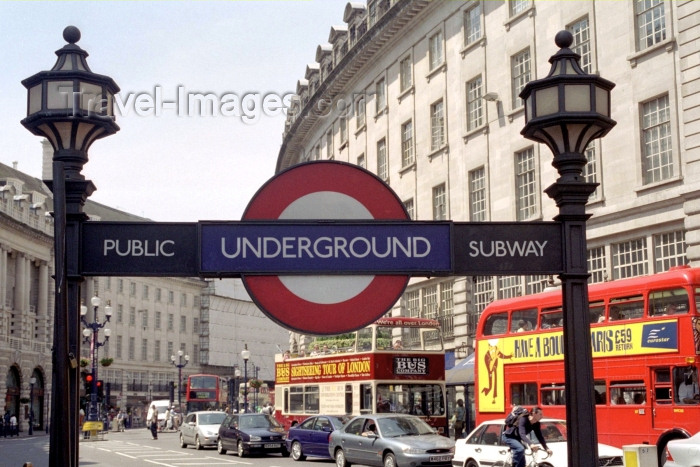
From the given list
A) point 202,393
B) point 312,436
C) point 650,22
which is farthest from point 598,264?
point 202,393

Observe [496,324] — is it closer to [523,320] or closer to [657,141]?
[523,320]

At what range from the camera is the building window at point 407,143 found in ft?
147

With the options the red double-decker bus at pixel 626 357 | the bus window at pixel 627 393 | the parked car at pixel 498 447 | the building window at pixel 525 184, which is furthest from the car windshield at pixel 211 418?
the bus window at pixel 627 393

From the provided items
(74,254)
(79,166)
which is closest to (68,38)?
(79,166)

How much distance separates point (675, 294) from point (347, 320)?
15088 millimetres

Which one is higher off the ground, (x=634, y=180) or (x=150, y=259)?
(x=634, y=180)

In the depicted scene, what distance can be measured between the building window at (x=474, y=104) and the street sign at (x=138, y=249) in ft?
111

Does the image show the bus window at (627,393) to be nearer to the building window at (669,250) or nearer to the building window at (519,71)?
the building window at (669,250)

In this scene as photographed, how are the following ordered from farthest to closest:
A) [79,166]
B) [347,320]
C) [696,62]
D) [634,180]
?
1. [634,180]
2. [696,62]
3. [79,166]
4. [347,320]

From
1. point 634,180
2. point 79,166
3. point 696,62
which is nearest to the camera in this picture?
point 79,166

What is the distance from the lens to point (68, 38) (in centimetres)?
590

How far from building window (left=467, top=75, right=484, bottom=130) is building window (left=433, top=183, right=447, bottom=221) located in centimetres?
350

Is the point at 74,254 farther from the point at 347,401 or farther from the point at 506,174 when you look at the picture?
the point at 506,174

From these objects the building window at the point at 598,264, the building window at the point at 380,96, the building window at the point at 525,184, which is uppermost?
the building window at the point at 380,96
